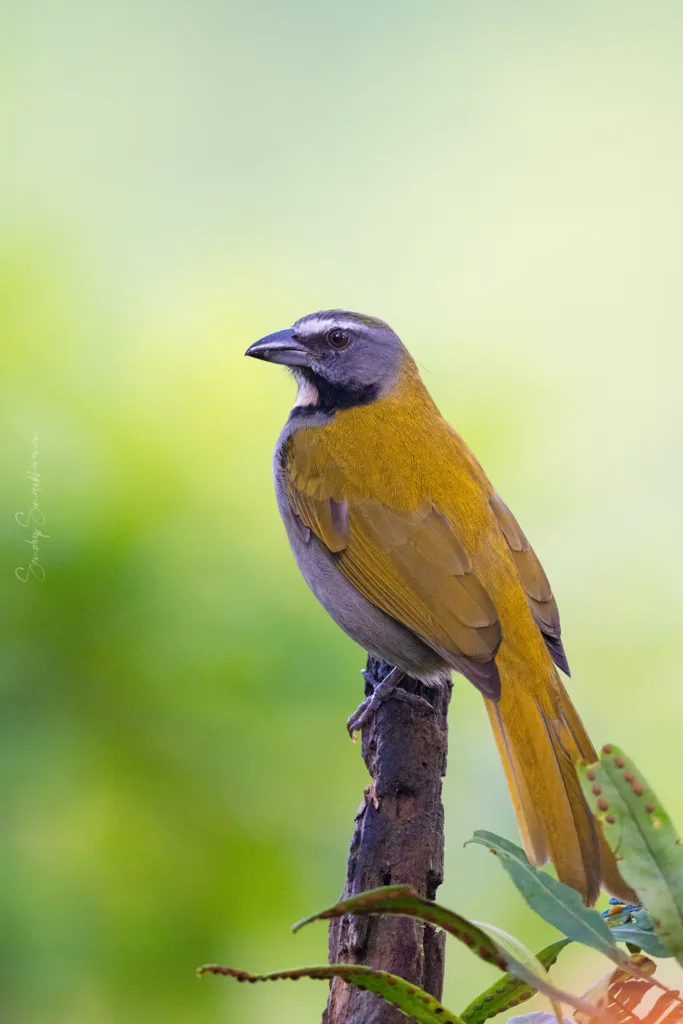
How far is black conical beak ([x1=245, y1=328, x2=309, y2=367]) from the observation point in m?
2.68

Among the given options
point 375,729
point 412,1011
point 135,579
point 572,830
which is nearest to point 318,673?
point 135,579

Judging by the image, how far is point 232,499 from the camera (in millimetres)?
3043

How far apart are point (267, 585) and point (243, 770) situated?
526mm

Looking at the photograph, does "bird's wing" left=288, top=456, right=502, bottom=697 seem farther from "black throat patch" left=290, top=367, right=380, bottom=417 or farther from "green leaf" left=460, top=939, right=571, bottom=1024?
"green leaf" left=460, top=939, right=571, bottom=1024

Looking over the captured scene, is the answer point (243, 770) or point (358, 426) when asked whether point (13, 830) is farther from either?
point (358, 426)

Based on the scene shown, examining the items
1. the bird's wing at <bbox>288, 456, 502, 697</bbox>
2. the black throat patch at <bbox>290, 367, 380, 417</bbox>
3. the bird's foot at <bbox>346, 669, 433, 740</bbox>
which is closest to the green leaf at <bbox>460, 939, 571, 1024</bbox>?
the bird's wing at <bbox>288, 456, 502, 697</bbox>

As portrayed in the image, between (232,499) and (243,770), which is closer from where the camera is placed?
(243,770)

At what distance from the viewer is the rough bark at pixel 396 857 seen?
1750 millimetres

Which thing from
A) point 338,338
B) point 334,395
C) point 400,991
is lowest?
point 400,991

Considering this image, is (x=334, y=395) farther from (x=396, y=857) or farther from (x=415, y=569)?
(x=396, y=857)

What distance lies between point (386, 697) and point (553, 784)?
0.51 meters

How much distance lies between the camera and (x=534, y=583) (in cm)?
232

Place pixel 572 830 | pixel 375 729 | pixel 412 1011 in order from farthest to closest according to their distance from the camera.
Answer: pixel 375 729, pixel 572 830, pixel 412 1011

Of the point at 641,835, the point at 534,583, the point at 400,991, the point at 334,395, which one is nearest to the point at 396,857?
the point at 400,991
